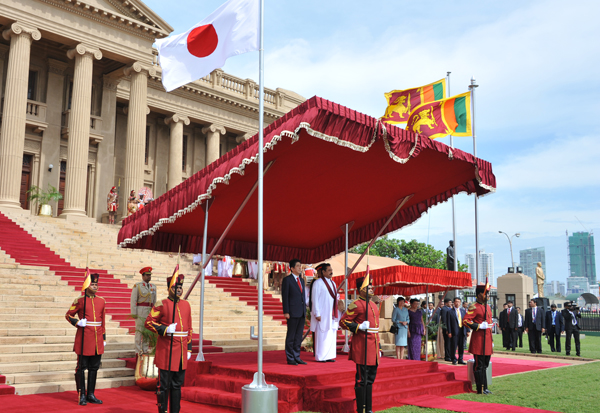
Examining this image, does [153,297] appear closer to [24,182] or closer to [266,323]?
[266,323]

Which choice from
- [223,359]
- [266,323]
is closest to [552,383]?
[223,359]

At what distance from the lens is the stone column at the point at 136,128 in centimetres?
2920

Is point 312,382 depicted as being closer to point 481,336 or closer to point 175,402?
point 175,402

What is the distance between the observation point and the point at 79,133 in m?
26.8

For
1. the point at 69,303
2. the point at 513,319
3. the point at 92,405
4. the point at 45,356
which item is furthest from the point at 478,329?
the point at 513,319

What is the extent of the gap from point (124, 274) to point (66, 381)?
345 inches

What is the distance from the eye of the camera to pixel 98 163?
101ft

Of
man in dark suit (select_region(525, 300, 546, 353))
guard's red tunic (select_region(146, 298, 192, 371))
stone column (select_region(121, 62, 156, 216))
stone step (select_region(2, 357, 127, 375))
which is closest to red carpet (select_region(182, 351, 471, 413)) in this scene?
guard's red tunic (select_region(146, 298, 192, 371))

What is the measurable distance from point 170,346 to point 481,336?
237 inches

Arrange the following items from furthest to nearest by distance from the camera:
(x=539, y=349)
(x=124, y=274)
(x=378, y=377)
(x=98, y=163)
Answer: (x=98, y=163) < (x=539, y=349) < (x=124, y=274) < (x=378, y=377)

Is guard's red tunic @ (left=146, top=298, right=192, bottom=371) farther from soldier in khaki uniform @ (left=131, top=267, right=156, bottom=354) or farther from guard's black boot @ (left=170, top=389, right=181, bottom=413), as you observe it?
soldier in khaki uniform @ (left=131, top=267, right=156, bottom=354)

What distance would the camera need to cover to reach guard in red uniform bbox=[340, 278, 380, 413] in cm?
791

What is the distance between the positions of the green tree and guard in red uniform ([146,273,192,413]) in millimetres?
56684

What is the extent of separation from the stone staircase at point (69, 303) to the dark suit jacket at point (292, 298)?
3.59 metres
